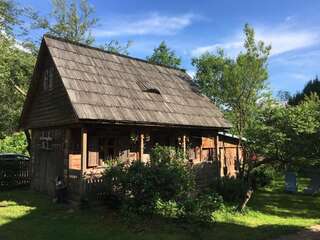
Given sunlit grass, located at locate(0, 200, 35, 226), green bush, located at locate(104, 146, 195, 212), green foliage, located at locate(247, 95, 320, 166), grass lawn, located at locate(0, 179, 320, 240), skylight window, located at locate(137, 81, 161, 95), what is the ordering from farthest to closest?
skylight window, located at locate(137, 81, 161, 95) < green foliage, located at locate(247, 95, 320, 166) < sunlit grass, located at locate(0, 200, 35, 226) < green bush, located at locate(104, 146, 195, 212) < grass lawn, located at locate(0, 179, 320, 240)

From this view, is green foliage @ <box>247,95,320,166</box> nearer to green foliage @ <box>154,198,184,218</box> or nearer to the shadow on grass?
the shadow on grass

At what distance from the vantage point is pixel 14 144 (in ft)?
111

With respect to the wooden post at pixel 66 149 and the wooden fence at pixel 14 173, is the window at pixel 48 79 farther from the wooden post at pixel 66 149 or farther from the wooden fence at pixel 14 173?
the wooden fence at pixel 14 173

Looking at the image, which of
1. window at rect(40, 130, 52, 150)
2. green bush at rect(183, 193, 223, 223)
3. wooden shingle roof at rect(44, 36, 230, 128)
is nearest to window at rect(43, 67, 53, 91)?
wooden shingle roof at rect(44, 36, 230, 128)

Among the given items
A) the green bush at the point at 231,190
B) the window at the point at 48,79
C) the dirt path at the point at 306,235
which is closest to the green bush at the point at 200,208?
the dirt path at the point at 306,235

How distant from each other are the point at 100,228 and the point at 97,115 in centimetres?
454

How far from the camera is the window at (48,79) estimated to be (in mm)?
16500

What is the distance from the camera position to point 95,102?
14.1 m

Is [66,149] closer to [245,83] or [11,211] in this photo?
[11,211]

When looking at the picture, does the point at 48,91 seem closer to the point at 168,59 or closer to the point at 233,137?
the point at 233,137

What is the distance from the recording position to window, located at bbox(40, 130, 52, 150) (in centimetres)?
1679

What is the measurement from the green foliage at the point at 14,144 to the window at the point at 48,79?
17.3 metres

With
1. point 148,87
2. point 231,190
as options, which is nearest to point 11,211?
point 148,87

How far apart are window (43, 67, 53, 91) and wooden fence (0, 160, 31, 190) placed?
4853 millimetres
